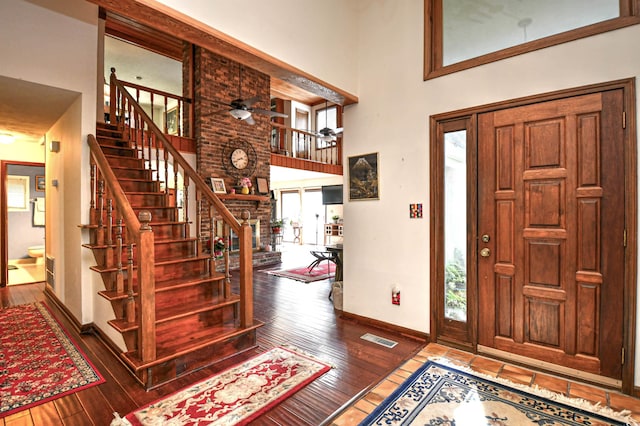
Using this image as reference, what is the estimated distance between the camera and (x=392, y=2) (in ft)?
11.4

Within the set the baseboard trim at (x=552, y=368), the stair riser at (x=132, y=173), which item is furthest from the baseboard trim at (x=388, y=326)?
the stair riser at (x=132, y=173)

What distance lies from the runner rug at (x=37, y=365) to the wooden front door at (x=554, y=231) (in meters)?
3.52

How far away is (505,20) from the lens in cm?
284

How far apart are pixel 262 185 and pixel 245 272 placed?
4743 mm

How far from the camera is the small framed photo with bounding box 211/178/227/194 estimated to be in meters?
6.53

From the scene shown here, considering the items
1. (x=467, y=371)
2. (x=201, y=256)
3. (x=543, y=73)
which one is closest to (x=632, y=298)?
(x=467, y=371)

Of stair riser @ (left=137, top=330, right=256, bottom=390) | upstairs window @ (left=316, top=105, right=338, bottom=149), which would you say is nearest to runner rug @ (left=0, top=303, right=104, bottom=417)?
stair riser @ (left=137, top=330, right=256, bottom=390)

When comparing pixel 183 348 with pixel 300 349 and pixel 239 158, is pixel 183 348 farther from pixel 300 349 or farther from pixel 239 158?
pixel 239 158

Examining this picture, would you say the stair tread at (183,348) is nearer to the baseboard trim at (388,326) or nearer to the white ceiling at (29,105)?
the baseboard trim at (388,326)

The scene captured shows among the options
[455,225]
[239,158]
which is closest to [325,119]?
[239,158]

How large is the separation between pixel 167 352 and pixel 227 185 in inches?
188

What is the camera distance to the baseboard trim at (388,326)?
3.23 metres

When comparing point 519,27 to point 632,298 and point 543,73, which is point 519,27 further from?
point 632,298

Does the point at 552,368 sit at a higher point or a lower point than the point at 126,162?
lower
